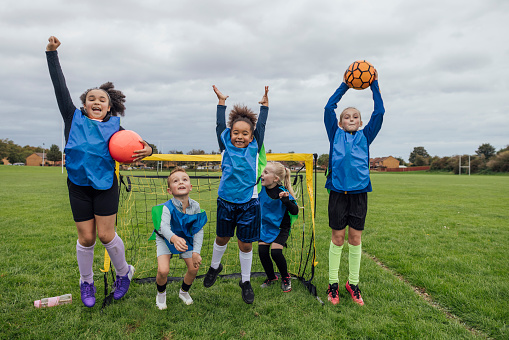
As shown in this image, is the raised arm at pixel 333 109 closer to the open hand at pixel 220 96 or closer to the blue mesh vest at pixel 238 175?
the blue mesh vest at pixel 238 175

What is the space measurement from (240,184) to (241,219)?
1.27 ft

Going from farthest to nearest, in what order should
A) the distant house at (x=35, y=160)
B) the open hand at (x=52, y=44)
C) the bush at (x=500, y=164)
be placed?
A: the distant house at (x=35, y=160), the bush at (x=500, y=164), the open hand at (x=52, y=44)

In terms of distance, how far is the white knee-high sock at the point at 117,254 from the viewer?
3.34 metres

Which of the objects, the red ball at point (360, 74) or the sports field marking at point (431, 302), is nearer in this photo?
the sports field marking at point (431, 302)

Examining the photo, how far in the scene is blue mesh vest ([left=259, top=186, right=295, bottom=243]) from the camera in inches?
164

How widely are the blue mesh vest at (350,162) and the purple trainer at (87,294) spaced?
2.86 metres

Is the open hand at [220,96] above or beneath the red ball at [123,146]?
above

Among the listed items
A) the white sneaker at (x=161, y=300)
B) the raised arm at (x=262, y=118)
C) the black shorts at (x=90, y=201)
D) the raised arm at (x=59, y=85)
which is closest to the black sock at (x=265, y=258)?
the white sneaker at (x=161, y=300)

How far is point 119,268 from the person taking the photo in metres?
3.51

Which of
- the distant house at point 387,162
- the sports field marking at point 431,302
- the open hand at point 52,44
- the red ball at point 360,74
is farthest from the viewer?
the distant house at point 387,162

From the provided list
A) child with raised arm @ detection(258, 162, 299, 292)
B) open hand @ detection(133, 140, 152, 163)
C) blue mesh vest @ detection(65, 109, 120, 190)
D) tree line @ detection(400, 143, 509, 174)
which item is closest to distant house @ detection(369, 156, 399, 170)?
tree line @ detection(400, 143, 509, 174)

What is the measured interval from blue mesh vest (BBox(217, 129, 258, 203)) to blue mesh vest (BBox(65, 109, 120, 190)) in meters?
1.15

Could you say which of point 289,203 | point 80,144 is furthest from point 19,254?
point 289,203

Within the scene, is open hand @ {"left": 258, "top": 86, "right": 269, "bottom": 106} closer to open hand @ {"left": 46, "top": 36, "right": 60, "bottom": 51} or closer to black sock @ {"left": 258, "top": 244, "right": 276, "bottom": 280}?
black sock @ {"left": 258, "top": 244, "right": 276, "bottom": 280}
